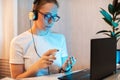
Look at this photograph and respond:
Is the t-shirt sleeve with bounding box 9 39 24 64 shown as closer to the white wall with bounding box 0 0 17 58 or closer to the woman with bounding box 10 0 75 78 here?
the woman with bounding box 10 0 75 78

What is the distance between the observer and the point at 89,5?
220 cm

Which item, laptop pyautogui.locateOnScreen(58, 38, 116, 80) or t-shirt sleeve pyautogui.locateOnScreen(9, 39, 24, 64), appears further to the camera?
t-shirt sleeve pyautogui.locateOnScreen(9, 39, 24, 64)

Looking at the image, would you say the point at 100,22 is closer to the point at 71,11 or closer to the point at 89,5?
the point at 89,5

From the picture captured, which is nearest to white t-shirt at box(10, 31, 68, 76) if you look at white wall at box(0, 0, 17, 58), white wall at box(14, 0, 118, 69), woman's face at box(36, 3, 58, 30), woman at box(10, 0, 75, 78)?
woman at box(10, 0, 75, 78)

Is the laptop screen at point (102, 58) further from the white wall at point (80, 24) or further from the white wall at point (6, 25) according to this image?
the white wall at point (6, 25)

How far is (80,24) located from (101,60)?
4.55ft

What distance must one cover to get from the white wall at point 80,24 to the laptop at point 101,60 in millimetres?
1118

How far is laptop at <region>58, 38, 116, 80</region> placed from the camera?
2.86ft

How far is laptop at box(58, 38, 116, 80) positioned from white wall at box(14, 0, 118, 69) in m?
1.12

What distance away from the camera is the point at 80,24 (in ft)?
7.53

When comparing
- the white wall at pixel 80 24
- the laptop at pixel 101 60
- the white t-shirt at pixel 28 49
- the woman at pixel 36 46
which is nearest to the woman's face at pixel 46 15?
the woman at pixel 36 46

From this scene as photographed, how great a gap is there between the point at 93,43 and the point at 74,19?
1493 mm

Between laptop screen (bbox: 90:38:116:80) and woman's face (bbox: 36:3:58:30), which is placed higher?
woman's face (bbox: 36:3:58:30)

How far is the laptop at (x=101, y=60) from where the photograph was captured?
873 millimetres
